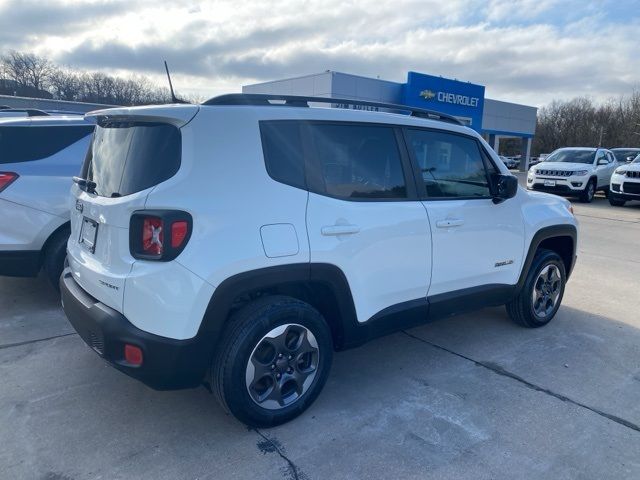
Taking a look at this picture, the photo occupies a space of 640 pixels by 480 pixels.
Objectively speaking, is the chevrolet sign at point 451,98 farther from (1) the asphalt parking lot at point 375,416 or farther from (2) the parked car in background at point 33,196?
(2) the parked car in background at point 33,196

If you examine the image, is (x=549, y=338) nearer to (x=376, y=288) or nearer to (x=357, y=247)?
(x=376, y=288)

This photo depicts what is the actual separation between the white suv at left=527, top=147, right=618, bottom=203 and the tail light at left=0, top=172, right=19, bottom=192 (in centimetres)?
1560

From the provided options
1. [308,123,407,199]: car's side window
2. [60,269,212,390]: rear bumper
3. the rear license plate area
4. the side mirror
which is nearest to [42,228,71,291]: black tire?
the rear license plate area

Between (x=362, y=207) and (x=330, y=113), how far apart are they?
2.05 ft

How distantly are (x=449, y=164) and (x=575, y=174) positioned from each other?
46.8 feet

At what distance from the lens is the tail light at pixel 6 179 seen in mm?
4383

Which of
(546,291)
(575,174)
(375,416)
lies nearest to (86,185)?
(375,416)

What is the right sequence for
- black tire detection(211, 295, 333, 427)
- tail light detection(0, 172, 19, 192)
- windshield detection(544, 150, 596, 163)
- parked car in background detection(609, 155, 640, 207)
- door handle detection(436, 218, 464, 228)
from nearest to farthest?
black tire detection(211, 295, 333, 427)
door handle detection(436, 218, 464, 228)
tail light detection(0, 172, 19, 192)
parked car in background detection(609, 155, 640, 207)
windshield detection(544, 150, 596, 163)

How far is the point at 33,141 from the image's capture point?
466 cm

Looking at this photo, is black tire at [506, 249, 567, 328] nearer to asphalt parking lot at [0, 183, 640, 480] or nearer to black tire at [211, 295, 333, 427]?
asphalt parking lot at [0, 183, 640, 480]

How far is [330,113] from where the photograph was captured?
310cm

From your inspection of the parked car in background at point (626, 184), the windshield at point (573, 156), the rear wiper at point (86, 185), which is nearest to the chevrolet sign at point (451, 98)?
the windshield at point (573, 156)

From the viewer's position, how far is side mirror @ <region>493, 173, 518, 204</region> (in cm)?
390

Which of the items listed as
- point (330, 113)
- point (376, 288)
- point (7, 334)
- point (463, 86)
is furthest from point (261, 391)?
point (463, 86)
